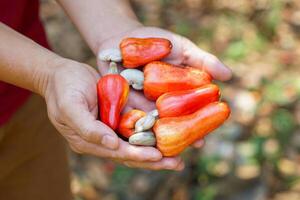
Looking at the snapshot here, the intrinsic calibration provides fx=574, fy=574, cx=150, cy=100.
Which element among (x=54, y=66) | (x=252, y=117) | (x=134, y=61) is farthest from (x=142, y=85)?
(x=252, y=117)

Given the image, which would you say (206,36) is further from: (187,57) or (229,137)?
(187,57)

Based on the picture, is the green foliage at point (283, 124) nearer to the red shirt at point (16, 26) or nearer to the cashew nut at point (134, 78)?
the cashew nut at point (134, 78)

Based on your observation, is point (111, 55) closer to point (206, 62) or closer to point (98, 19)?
point (98, 19)

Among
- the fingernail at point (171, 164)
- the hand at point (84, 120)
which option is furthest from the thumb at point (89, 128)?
the fingernail at point (171, 164)

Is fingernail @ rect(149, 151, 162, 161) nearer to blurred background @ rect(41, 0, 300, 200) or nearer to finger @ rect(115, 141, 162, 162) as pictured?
finger @ rect(115, 141, 162, 162)

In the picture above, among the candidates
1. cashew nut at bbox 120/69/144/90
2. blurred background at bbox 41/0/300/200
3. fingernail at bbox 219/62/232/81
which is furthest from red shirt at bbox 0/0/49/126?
blurred background at bbox 41/0/300/200

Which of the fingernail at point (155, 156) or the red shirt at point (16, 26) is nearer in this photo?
the fingernail at point (155, 156)

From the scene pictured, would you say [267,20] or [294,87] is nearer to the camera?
[294,87]
